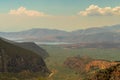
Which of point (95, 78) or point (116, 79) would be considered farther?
point (95, 78)
